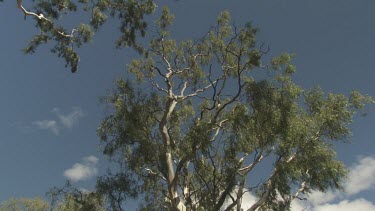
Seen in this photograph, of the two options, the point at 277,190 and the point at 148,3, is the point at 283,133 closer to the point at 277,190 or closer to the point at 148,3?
the point at 277,190

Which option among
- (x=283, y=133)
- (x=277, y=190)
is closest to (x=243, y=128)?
(x=283, y=133)

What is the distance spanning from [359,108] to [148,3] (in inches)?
381

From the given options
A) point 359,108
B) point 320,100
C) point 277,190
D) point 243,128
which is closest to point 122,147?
point 243,128

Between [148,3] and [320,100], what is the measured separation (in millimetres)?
8126

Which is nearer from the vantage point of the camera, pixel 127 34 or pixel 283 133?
pixel 283 133

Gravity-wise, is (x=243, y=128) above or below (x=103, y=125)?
below

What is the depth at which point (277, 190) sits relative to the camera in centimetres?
1608

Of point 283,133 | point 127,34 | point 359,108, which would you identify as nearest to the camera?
point 283,133

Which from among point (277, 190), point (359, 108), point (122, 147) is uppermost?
point (122, 147)

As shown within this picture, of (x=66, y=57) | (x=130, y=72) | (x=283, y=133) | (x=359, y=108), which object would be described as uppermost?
(x=130, y=72)

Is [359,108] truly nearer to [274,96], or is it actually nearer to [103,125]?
[274,96]

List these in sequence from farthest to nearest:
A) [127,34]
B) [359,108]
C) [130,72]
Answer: [130,72] → [127,34] → [359,108]

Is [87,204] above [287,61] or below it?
below

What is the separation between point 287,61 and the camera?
700 inches
